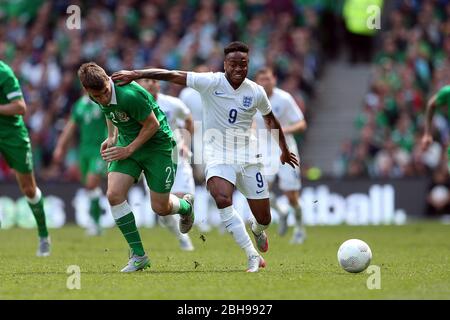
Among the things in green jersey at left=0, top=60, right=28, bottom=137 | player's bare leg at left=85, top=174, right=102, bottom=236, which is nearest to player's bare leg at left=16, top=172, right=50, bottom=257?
green jersey at left=0, top=60, right=28, bottom=137

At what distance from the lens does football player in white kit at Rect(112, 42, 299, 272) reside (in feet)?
36.1

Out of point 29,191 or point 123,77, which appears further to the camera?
point 29,191

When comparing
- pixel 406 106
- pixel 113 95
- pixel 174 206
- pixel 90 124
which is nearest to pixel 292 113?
pixel 90 124

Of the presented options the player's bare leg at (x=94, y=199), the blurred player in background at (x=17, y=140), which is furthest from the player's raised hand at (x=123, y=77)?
the player's bare leg at (x=94, y=199)

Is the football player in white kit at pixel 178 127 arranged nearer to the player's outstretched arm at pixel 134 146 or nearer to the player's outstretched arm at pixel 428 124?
the player's outstretched arm at pixel 428 124

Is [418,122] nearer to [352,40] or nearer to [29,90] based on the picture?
[352,40]

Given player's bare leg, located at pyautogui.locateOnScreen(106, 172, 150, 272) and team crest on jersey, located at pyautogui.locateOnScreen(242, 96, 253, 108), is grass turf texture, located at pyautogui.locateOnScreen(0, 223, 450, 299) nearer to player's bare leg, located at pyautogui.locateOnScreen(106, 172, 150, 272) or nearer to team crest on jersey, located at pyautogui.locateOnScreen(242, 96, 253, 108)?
player's bare leg, located at pyautogui.locateOnScreen(106, 172, 150, 272)

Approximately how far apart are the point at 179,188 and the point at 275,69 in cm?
1039

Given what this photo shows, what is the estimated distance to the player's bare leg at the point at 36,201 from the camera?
43.5ft

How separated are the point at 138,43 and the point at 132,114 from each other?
16.2m

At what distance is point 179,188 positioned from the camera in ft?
48.4

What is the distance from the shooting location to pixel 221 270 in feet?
37.0

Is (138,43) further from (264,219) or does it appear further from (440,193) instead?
(264,219)

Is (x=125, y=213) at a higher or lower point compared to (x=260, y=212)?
higher
